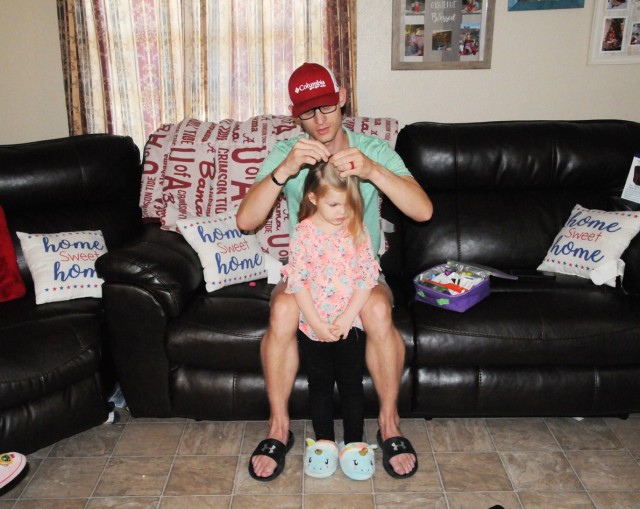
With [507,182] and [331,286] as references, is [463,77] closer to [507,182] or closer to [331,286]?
[507,182]

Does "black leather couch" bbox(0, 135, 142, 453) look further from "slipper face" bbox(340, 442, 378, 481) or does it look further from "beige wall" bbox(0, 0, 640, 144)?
"slipper face" bbox(340, 442, 378, 481)

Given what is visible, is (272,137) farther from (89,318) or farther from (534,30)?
(534,30)

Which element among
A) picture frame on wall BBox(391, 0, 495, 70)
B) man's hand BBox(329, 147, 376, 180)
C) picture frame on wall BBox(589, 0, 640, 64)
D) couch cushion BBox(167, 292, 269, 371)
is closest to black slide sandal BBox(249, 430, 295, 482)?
couch cushion BBox(167, 292, 269, 371)

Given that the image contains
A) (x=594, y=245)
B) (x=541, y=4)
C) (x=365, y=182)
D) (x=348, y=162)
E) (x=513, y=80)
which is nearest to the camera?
(x=348, y=162)

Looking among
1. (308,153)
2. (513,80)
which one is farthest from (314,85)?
(513,80)

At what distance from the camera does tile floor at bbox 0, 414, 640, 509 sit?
66.7 inches

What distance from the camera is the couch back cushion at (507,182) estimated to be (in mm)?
2381

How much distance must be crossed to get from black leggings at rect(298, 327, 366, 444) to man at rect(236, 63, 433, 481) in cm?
4

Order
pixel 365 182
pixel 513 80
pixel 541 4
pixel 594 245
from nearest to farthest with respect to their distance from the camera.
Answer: pixel 365 182 < pixel 594 245 < pixel 541 4 < pixel 513 80

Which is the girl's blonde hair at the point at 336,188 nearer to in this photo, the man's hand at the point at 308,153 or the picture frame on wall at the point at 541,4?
the man's hand at the point at 308,153

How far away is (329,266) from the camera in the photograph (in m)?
1.78

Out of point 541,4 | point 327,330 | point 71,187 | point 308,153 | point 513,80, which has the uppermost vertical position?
point 541,4

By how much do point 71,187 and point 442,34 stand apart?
1.94 m

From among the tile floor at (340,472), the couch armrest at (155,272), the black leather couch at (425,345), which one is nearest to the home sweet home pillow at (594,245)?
the black leather couch at (425,345)
